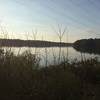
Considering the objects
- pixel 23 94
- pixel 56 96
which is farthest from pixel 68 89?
pixel 23 94

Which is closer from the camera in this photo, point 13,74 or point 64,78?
point 13,74

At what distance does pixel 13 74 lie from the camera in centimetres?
641

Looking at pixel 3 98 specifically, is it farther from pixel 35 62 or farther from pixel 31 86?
pixel 35 62

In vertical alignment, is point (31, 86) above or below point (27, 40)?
below

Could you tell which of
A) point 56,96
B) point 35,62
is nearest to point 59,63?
point 35,62

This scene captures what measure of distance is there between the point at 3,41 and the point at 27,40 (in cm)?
103

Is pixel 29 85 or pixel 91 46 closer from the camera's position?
pixel 29 85

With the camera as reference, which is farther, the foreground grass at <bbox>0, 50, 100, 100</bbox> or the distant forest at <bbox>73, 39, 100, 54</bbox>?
the distant forest at <bbox>73, 39, 100, 54</bbox>

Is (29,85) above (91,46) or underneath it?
underneath

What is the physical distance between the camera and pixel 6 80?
20.0ft

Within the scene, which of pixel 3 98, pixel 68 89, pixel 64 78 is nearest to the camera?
pixel 3 98

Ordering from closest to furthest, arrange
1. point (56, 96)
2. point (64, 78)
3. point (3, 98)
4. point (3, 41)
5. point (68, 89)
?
point (3, 98) → point (56, 96) → point (68, 89) → point (64, 78) → point (3, 41)

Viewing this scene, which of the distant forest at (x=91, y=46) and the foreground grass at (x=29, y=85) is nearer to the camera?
the foreground grass at (x=29, y=85)

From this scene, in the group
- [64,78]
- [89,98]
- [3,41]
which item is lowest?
[89,98]
